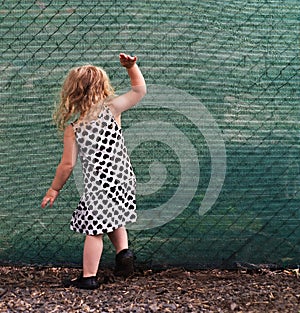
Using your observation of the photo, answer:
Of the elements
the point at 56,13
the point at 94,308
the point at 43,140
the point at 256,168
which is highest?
the point at 56,13

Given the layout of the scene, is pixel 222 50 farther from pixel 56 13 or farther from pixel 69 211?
pixel 69 211

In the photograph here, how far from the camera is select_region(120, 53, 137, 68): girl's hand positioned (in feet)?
12.3

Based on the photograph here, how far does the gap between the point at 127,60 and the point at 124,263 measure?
1.10m

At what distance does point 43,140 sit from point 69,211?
16.8 inches

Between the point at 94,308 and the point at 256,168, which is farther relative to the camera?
the point at 256,168

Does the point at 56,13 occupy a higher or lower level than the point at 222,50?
higher

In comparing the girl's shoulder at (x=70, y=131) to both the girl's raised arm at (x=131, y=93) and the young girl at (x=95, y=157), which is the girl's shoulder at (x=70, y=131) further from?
the girl's raised arm at (x=131, y=93)

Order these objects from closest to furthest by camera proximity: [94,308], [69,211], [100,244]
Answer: [94,308]
[100,244]
[69,211]

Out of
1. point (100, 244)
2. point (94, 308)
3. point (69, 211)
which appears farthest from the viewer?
point (69, 211)

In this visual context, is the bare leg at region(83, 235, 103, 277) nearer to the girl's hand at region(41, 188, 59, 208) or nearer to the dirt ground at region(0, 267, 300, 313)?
the dirt ground at region(0, 267, 300, 313)

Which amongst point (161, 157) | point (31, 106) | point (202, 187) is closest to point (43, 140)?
point (31, 106)

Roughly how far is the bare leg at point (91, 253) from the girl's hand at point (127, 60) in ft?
2.99

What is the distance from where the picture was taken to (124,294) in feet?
12.8

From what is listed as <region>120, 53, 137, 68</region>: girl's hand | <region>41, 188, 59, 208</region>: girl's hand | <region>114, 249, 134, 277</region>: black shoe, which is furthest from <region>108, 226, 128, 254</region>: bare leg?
<region>120, 53, 137, 68</region>: girl's hand
